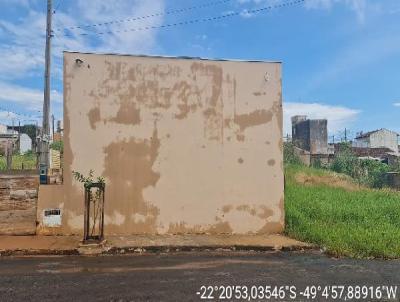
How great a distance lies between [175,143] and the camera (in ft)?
37.3

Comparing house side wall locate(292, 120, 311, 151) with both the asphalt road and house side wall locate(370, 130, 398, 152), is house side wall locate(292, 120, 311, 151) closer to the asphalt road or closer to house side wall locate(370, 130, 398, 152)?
house side wall locate(370, 130, 398, 152)

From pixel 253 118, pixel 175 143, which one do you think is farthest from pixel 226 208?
pixel 253 118

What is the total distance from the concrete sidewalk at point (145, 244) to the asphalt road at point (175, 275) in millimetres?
455

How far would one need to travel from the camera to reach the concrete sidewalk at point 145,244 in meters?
8.95

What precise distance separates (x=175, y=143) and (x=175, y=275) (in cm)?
493

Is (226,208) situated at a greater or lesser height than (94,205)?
lesser

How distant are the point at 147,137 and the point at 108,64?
2.14 meters

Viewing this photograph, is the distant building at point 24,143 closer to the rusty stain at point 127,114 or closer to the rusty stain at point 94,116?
the rusty stain at point 94,116

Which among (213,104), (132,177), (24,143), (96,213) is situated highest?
(24,143)

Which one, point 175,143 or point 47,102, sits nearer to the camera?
point 175,143

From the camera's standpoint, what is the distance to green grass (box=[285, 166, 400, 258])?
956 centimetres

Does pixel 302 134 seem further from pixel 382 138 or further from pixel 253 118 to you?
pixel 253 118

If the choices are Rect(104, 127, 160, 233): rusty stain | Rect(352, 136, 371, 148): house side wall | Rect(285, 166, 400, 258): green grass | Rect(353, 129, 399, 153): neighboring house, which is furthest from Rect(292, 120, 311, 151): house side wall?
Rect(104, 127, 160, 233): rusty stain

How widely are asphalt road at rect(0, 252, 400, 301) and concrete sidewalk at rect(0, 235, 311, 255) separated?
455 mm
